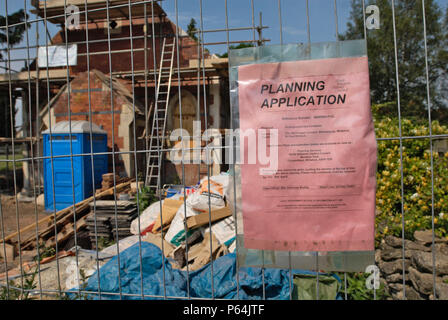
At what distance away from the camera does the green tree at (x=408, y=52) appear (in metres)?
17.4

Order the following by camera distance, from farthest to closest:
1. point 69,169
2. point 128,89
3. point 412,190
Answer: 1. point 128,89
2. point 69,169
3. point 412,190

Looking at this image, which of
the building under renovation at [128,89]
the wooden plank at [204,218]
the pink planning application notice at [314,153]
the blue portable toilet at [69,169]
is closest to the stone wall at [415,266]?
the pink planning application notice at [314,153]

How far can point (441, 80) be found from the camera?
57.2ft

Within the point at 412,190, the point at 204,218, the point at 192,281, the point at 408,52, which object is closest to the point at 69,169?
the point at 204,218

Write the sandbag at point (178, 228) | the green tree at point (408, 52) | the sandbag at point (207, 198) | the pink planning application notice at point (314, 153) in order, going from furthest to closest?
the green tree at point (408, 52) → the sandbag at point (207, 198) → the sandbag at point (178, 228) → the pink planning application notice at point (314, 153)

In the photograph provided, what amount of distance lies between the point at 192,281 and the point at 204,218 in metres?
1.69

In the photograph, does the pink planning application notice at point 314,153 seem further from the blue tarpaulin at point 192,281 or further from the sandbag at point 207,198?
the sandbag at point 207,198

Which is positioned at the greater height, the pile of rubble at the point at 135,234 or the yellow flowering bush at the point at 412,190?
the yellow flowering bush at the point at 412,190

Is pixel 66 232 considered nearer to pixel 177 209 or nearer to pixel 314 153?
pixel 177 209

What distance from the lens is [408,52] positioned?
18.9 meters

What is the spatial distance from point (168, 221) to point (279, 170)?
3766 millimetres

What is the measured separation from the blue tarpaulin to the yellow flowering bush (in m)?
1.36

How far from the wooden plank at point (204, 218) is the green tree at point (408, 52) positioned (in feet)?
52.4
